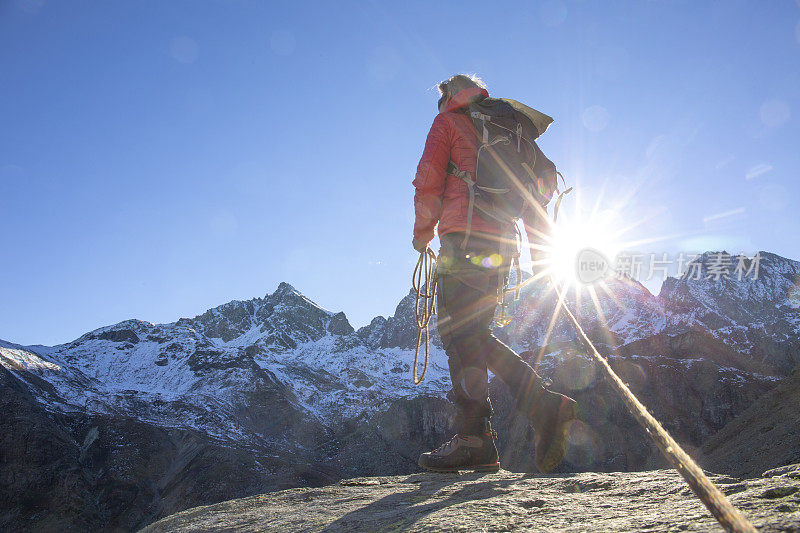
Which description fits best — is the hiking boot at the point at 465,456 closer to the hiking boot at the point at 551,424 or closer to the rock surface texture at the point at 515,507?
the rock surface texture at the point at 515,507

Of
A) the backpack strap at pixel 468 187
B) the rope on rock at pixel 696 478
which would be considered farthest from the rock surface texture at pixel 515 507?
the backpack strap at pixel 468 187

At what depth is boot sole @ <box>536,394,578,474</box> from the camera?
3.68 metres

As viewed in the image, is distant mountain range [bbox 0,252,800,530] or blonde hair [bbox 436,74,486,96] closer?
blonde hair [bbox 436,74,486,96]

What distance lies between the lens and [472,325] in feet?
13.2

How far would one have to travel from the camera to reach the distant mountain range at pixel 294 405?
219 ft

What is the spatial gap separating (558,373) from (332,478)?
45.2 metres

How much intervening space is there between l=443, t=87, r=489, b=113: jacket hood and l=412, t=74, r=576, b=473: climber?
53 mm

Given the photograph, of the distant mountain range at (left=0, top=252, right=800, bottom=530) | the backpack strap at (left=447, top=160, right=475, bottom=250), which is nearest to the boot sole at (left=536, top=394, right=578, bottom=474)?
the backpack strap at (left=447, top=160, right=475, bottom=250)

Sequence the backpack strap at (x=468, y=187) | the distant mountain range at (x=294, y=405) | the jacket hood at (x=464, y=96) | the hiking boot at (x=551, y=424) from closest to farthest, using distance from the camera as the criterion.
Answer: the hiking boot at (x=551, y=424)
the backpack strap at (x=468, y=187)
the jacket hood at (x=464, y=96)
the distant mountain range at (x=294, y=405)

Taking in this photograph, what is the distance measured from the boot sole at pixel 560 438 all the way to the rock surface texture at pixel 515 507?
52cm

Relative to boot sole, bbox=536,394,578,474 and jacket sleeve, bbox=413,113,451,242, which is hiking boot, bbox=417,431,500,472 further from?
jacket sleeve, bbox=413,113,451,242

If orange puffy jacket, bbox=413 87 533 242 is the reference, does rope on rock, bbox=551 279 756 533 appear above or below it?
below

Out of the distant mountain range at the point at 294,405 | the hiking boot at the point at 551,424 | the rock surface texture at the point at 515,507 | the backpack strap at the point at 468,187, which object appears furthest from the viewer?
the distant mountain range at the point at 294,405

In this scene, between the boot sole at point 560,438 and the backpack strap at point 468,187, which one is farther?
the backpack strap at point 468,187
